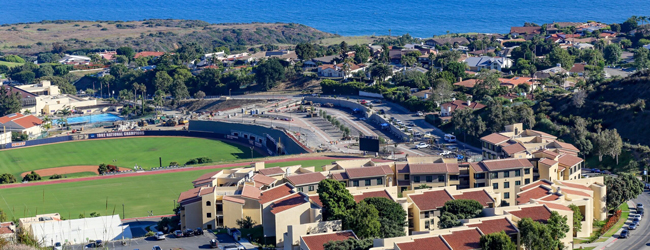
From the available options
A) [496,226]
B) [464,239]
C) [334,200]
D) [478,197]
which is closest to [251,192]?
[334,200]

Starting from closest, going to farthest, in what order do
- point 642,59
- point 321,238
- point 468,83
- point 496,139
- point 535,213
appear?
point 321,238 < point 535,213 < point 496,139 < point 468,83 < point 642,59

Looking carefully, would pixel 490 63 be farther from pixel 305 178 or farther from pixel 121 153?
pixel 305 178

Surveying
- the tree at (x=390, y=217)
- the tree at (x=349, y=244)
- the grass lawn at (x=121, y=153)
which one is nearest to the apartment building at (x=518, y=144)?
the tree at (x=390, y=217)

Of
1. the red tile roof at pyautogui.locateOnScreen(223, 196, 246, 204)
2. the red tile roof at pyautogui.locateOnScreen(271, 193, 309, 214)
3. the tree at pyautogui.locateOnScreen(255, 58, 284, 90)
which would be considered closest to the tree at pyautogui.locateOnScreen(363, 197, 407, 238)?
the red tile roof at pyautogui.locateOnScreen(271, 193, 309, 214)

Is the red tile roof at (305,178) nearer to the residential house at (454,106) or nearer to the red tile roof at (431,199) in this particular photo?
the red tile roof at (431,199)

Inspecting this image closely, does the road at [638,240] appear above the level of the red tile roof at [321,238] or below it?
below

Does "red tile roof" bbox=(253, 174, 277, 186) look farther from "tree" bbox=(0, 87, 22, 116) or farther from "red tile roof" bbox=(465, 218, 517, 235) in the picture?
"tree" bbox=(0, 87, 22, 116)
